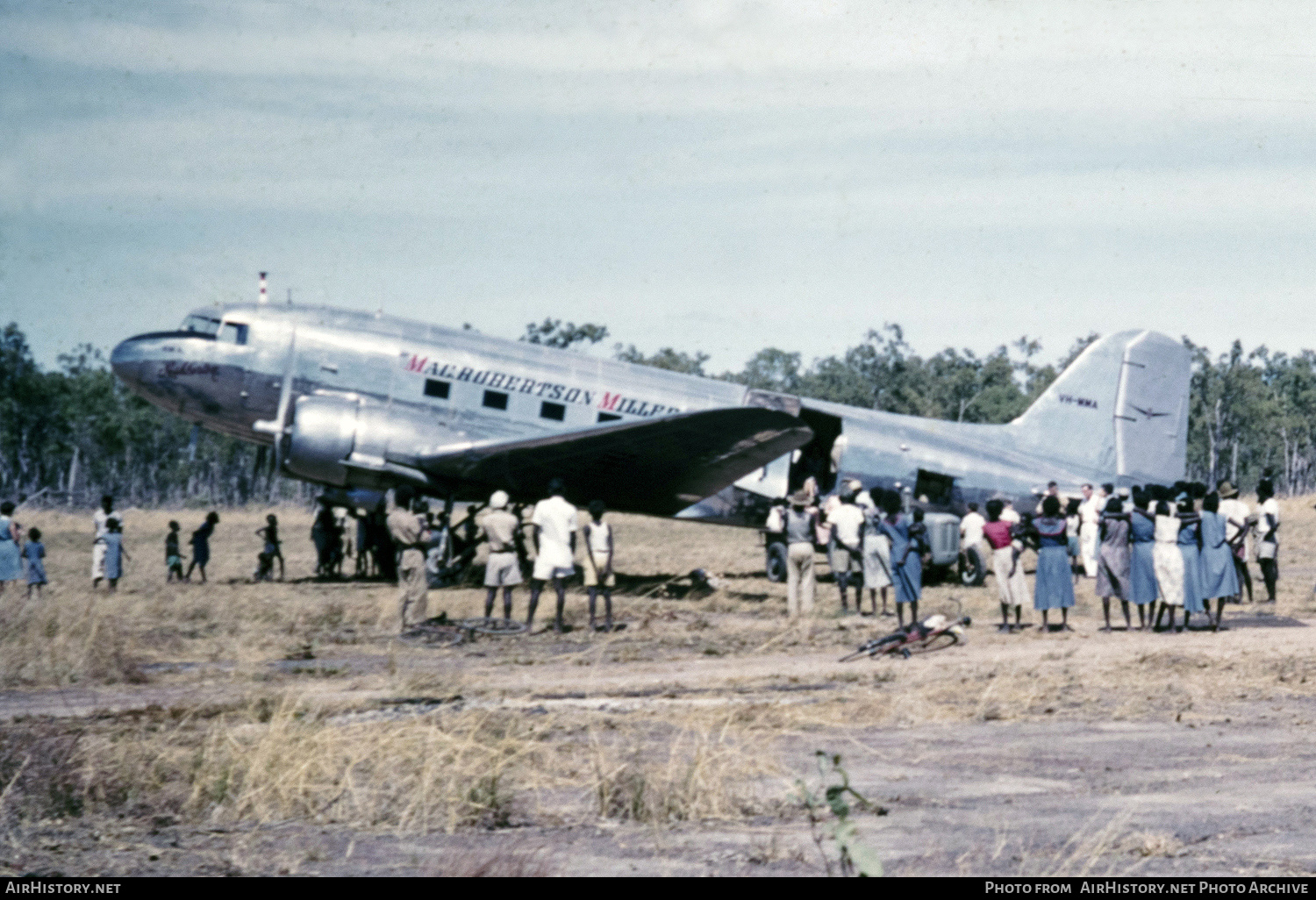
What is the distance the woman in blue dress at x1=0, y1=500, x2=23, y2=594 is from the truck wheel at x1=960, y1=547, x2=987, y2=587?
49.7 ft

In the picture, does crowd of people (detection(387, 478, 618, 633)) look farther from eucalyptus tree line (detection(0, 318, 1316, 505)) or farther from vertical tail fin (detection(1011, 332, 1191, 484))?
eucalyptus tree line (detection(0, 318, 1316, 505))

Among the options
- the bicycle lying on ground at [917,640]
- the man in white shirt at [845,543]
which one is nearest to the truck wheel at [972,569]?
the man in white shirt at [845,543]

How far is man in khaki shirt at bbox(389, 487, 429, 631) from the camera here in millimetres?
15188

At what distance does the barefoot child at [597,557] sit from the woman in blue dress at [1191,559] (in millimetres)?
6769

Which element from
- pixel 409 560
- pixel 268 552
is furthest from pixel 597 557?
pixel 268 552

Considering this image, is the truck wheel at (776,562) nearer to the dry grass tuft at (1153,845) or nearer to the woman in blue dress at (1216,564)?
the woman in blue dress at (1216,564)

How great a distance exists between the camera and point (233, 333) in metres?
21.6

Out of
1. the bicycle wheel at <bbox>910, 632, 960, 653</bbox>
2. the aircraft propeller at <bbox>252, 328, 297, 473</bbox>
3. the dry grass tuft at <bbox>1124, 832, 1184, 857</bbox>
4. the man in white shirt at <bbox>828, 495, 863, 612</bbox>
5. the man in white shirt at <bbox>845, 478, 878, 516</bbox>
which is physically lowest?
the dry grass tuft at <bbox>1124, 832, 1184, 857</bbox>

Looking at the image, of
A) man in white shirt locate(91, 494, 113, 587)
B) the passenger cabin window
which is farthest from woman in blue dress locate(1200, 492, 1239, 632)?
man in white shirt locate(91, 494, 113, 587)

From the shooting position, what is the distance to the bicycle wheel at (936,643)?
1387 centimetres

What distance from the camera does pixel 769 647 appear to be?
47.9 feet

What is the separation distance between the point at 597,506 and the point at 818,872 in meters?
10.4
